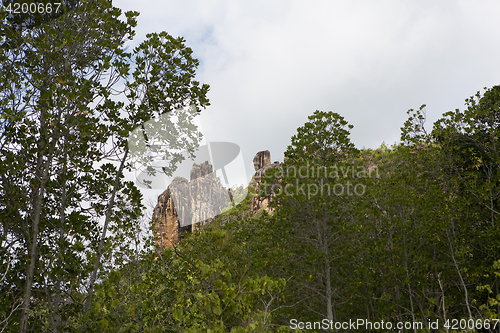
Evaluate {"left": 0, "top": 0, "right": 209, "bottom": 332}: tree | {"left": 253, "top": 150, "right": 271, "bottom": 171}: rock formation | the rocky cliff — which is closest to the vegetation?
{"left": 0, "top": 0, "right": 209, "bottom": 332}: tree

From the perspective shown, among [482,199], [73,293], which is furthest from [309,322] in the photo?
[73,293]

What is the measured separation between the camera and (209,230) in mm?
13188

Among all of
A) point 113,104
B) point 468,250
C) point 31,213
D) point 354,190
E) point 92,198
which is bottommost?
point 468,250

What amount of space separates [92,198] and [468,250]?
9.94m

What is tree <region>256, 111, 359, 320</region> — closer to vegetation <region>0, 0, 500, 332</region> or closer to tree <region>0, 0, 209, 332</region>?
vegetation <region>0, 0, 500, 332</region>

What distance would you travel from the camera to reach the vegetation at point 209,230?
468 centimetres

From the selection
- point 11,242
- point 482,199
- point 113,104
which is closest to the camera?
point 11,242

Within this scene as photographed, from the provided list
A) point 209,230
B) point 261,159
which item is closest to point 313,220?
point 209,230

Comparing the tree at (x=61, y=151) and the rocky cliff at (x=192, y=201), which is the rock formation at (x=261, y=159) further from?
the tree at (x=61, y=151)

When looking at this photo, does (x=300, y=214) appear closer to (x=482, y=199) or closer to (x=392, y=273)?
(x=392, y=273)

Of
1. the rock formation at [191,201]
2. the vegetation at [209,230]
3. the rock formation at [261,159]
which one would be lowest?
the vegetation at [209,230]

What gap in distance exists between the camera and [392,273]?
362 inches

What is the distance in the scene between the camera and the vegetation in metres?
4.68

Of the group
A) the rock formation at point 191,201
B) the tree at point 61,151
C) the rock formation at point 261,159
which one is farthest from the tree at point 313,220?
the rock formation at point 261,159
